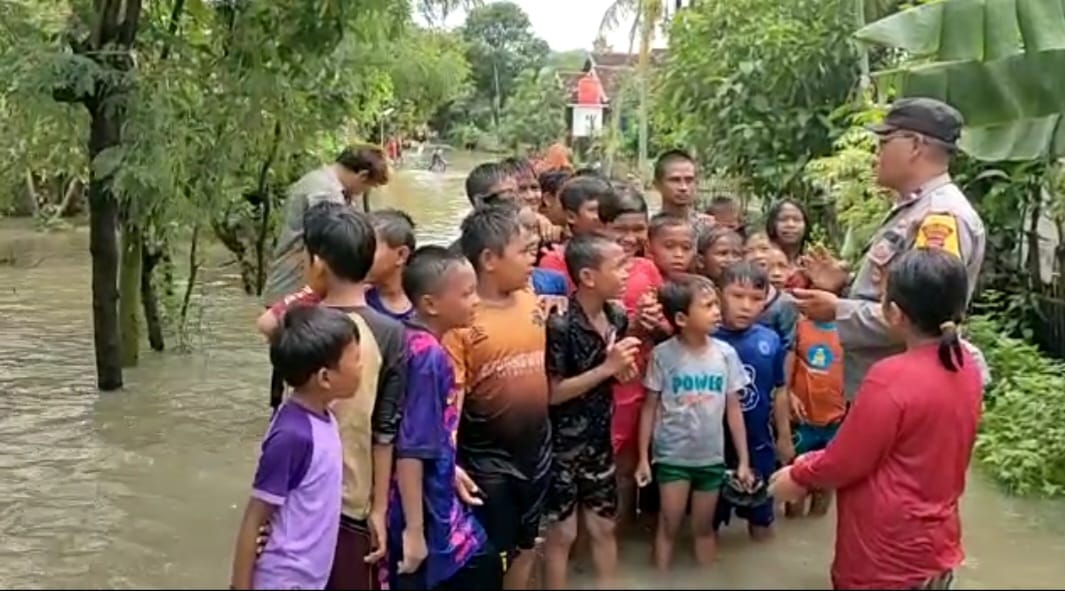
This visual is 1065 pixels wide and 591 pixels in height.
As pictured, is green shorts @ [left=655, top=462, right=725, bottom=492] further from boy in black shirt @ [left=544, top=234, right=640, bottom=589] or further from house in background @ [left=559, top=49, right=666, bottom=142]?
house in background @ [left=559, top=49, right=666, bottom=142]

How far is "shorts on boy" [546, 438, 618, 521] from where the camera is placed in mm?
4848

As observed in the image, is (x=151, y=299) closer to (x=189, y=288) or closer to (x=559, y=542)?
(x=189, y=288)

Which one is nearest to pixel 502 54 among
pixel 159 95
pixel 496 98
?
pixel 496 98

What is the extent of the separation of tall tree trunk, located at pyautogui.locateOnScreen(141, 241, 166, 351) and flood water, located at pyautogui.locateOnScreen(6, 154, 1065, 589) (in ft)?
0.63

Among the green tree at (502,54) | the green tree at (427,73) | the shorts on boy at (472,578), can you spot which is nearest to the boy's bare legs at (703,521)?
the shorts on boy at (472,578)

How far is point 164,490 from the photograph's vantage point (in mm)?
7309

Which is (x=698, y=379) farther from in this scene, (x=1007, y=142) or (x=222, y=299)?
(x=222, y=299)

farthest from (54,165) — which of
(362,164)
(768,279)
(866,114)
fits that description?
(768,279)

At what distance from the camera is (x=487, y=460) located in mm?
4434

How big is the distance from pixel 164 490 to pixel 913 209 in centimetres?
457

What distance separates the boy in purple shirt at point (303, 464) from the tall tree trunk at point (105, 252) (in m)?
5.56

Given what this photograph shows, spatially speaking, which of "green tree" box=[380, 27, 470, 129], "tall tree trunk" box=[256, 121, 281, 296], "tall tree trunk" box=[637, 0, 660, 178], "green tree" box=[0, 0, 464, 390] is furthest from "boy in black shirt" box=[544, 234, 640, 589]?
"tall tree trunk" box=[637, 0, 660, 178]

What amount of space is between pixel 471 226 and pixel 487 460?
2.56 feet

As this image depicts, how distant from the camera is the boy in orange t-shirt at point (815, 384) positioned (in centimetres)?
606
